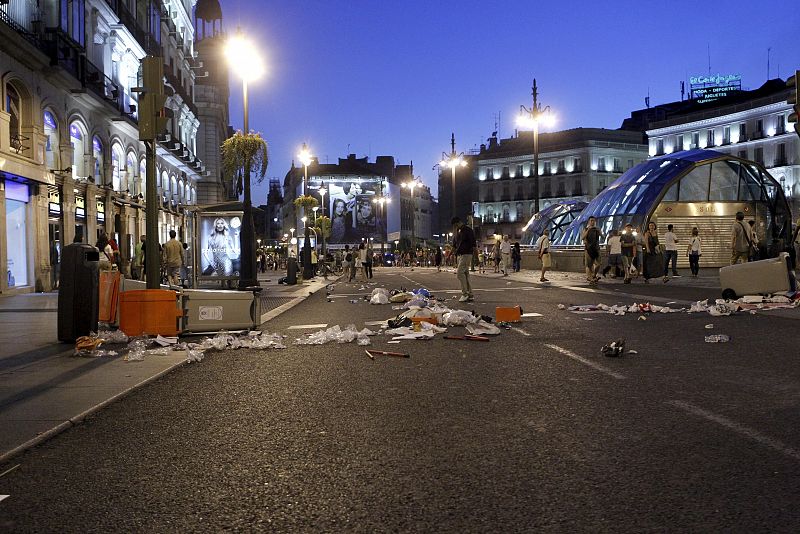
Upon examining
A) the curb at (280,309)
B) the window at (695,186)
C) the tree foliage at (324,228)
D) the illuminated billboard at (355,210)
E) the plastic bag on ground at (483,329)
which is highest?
the illuminated billboard at (355,210)

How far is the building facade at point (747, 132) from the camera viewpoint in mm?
68750

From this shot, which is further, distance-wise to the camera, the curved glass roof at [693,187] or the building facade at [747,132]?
the building facade at [747,132]

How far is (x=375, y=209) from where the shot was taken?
121 meters

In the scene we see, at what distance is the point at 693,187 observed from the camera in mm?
36156

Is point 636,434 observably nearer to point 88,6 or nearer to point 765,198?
point 88,6

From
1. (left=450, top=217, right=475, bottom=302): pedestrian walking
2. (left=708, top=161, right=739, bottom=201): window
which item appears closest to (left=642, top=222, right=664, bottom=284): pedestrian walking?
(left=450, top=217, right=475, bottom=302): pedestrian walking

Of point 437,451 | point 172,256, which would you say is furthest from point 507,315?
point 172,256

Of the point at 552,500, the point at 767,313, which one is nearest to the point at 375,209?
the point at 767,313

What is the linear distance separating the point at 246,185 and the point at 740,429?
64.6 feet

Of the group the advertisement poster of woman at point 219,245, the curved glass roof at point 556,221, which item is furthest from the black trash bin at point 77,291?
the curved glass roof at point 556,221

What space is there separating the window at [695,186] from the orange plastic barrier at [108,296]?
31254 mm

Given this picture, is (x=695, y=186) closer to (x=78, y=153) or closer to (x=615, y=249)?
(x=615, y=249)

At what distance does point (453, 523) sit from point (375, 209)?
118288 mm

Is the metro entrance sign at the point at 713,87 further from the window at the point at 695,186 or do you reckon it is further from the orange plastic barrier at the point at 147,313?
the orange plastic barrier at the point at 147,313
